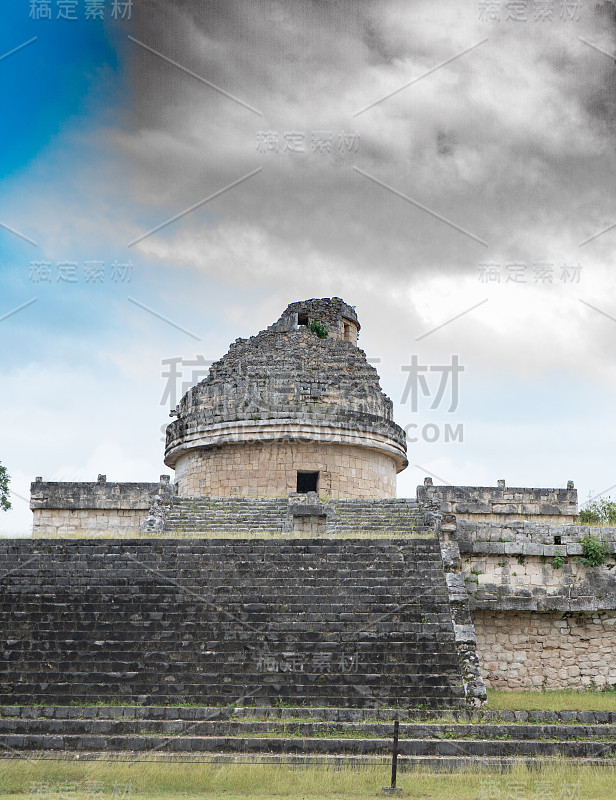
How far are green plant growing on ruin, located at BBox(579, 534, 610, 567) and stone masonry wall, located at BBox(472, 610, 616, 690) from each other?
35.6 inches

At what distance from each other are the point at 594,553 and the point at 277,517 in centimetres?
681

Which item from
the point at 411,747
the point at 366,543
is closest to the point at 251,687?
the point at 411,747

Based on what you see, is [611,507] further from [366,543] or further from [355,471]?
[366,543]

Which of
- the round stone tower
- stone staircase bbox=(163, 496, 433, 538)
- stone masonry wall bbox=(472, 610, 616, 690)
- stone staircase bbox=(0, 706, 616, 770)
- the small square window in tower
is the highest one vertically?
the round stone tower

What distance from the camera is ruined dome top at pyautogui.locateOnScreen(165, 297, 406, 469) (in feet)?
74.6

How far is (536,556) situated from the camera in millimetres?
15539

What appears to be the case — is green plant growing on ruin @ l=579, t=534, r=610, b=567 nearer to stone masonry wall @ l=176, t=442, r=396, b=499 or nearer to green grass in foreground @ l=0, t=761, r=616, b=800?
green grass in foreground @ l=0, t=761, r=616, b=800

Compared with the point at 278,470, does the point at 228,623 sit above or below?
below

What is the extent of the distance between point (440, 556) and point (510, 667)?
229 cm

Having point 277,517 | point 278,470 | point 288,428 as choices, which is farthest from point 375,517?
point 288,428

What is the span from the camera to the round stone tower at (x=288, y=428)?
2267cm

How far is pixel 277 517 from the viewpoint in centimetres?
1881

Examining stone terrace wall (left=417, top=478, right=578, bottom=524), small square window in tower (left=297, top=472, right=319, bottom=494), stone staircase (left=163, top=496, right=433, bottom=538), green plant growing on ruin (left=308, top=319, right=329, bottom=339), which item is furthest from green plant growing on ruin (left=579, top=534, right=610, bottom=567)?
green plant growing on ruin (left=308, top=319, right=329, bottom=339)

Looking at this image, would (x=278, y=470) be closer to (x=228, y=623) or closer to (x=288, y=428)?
(x=288, y=428)
